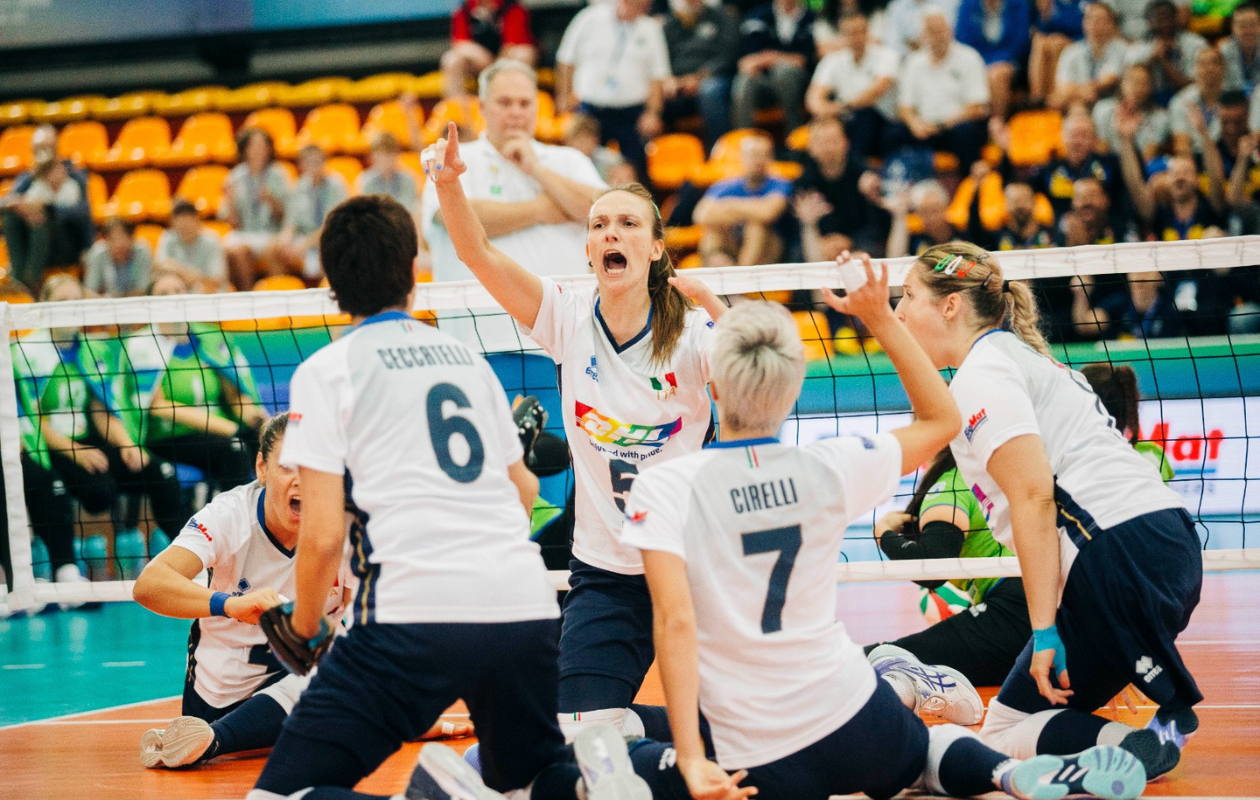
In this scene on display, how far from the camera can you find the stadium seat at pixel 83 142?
14719 millimetres

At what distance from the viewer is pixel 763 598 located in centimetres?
296

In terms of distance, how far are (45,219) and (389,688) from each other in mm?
11051

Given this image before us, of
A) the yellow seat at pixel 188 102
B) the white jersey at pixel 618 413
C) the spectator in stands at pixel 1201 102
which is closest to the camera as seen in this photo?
the white jersey at pixel 618 413

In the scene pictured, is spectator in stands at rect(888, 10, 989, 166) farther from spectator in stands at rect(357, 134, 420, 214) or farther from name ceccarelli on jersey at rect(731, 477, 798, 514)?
name ceccarelli on jersey at rect(731, 477, 798, 514)

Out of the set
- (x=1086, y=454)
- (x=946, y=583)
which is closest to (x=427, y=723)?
(x=1086, y=454)

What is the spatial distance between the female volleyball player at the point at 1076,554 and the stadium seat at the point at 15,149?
43.5ft

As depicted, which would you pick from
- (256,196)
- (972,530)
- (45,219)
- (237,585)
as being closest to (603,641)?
(237,585)

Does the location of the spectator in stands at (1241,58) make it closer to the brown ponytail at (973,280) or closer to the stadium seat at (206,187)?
the brown ponytail at (973,280)

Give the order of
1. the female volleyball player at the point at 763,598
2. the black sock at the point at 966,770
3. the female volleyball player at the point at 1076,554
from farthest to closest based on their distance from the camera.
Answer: the female volleyball player at the point at 1076,554 < the black sock at the point at 966,770 < the female volleyball player at the point at 763,598

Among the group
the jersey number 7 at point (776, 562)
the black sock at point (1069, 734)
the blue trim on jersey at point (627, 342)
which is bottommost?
the black sock at point (1069, 734)

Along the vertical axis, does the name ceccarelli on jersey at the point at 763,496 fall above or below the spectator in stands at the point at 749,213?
below

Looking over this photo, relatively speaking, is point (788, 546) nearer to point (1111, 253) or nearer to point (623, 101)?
point (1111, 253)

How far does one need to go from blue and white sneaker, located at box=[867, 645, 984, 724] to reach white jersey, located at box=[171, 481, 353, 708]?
200 centimetres

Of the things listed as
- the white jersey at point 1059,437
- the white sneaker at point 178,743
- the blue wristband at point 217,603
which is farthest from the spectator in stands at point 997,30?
the white sneaker at point 178,743
